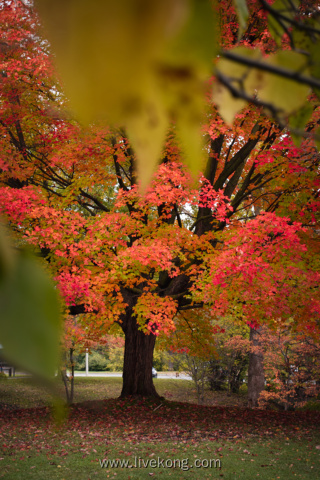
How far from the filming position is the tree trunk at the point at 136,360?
455 inches

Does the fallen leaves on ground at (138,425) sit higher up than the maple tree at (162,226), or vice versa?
the maple tree at (162,226)

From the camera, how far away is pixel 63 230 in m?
7.75

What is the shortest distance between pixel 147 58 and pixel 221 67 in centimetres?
11

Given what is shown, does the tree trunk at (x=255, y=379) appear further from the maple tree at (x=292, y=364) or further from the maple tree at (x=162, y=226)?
the maple tree at (x=162, y=226)

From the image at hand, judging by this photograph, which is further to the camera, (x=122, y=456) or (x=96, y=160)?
(x=96, y=160)

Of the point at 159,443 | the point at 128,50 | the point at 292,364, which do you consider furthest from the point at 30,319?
the point at 292,364

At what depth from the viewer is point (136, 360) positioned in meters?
11.6

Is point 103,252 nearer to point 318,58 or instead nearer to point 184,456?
point 184,456

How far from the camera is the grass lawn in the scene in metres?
6.40

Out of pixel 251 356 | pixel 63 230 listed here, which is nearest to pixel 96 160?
pixel 63 230

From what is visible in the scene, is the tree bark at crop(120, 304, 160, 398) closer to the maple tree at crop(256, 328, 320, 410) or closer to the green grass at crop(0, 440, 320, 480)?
the green grass at crop(0, 440, 320, 480)

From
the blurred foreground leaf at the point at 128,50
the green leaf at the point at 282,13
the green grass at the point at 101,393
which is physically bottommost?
the green grass at the point at 101,393

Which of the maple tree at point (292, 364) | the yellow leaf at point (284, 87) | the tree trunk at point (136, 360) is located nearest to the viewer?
the yellow leaf at point (284, 87)

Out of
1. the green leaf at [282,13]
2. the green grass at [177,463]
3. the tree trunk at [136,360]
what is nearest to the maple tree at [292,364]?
the tree trunk at [136,360]
